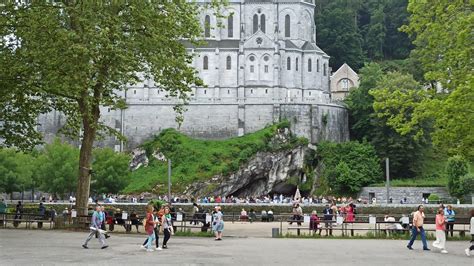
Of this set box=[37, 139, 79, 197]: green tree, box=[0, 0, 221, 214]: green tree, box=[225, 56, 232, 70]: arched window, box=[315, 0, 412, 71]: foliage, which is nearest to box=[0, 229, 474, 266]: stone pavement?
box=[0, 0, 221, 214]: green tree

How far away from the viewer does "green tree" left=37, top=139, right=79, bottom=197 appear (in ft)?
178

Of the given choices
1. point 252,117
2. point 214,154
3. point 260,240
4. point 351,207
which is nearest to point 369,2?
point 252,117

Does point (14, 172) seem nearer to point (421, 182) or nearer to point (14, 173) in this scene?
point (14, 173)

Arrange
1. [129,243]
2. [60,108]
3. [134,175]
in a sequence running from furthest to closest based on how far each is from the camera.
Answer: [134,175]
[60,108]
[129,243]

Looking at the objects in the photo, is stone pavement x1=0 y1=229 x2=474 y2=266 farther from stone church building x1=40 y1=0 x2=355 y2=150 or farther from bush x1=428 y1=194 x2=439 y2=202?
stone church building x1=40 y1=0 x2=355 y2=150

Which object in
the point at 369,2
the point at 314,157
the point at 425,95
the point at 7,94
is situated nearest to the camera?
the point at 425,95

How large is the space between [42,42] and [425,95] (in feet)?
47.5

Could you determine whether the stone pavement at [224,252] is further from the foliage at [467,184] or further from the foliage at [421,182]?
the foliage at [421,182]

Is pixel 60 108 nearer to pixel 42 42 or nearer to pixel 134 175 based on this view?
pixel 42 42

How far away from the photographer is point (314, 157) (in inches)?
2542

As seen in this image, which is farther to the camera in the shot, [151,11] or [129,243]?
[151,11]

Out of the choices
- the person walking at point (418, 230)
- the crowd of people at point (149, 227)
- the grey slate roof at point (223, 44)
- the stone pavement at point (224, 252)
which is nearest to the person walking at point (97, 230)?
the crowd of people at point (149, 227)

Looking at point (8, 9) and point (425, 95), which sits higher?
point (8, 9)

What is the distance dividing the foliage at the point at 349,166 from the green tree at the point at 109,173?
725 inches
